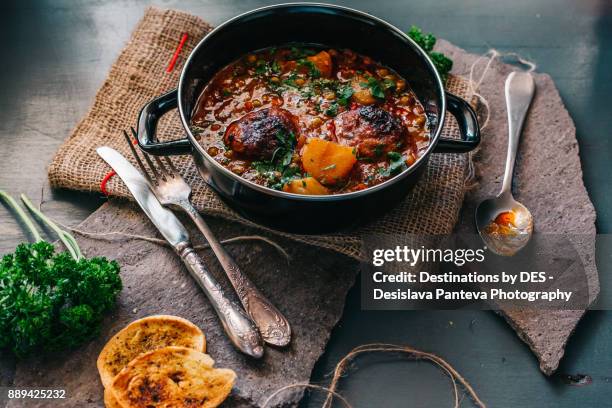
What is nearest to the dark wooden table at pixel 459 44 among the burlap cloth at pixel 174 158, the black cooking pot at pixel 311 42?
the burlap cloth at pixel 174 158

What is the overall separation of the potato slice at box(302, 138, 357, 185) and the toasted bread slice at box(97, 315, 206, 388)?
0.86 m

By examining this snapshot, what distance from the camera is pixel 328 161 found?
3008 millimetres

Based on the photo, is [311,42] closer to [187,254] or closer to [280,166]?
[280,166]

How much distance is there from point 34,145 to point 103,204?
1.81 feet

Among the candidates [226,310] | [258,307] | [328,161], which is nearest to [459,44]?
[328,161]

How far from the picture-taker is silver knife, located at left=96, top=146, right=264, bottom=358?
120 inches

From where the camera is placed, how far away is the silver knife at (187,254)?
305cm

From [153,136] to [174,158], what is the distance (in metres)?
0.49

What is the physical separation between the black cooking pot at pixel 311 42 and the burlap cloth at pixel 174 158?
0.90 feet

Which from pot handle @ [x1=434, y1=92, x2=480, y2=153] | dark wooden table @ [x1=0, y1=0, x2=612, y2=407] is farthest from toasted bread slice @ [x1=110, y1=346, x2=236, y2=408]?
pot handle @ [x1=434, y1=92, x2=480, y2=153]

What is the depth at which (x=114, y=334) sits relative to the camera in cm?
315

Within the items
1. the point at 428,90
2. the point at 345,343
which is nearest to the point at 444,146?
the point at 428,90

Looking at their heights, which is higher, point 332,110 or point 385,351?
point 332,110

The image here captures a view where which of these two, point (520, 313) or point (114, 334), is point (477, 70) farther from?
point (114, 334)
